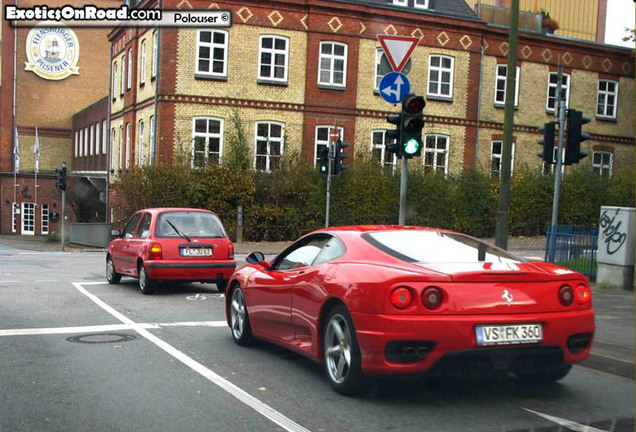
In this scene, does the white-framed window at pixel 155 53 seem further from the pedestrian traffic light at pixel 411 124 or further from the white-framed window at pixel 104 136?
the pedestrian traffic light at pixel 411 124

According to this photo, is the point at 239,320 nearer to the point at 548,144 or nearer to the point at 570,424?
the point at 570,424

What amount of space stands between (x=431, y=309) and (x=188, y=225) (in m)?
8.59

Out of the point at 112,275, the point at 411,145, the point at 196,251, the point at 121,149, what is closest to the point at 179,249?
the point at 196,251

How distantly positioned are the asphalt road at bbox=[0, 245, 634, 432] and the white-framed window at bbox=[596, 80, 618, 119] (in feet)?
120

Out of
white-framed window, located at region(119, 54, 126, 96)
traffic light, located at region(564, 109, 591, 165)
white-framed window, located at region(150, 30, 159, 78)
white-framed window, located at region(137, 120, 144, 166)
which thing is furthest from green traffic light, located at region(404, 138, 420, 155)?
white-framed window, located at region(119, 54, 126, 96)

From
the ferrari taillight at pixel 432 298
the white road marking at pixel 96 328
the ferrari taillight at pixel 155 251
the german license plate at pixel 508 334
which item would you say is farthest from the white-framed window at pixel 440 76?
the ferrari taillight at pixel 432 298

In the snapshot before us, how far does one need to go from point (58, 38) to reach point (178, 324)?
5575 centimetres


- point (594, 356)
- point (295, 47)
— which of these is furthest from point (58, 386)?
point (295, 47)

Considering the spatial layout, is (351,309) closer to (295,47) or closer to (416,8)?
(295,47)

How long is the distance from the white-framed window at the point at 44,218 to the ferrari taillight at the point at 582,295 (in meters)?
58.2

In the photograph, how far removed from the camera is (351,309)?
575 centimetres

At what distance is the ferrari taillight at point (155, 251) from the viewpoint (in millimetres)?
13008

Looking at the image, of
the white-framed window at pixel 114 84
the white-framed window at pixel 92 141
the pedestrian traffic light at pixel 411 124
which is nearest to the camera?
the pedestrian traffic light at pixel 411 124

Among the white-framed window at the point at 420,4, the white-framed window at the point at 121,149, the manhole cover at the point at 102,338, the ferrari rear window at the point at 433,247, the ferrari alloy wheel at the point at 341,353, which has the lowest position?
the manhole cover at the point at 102,338
